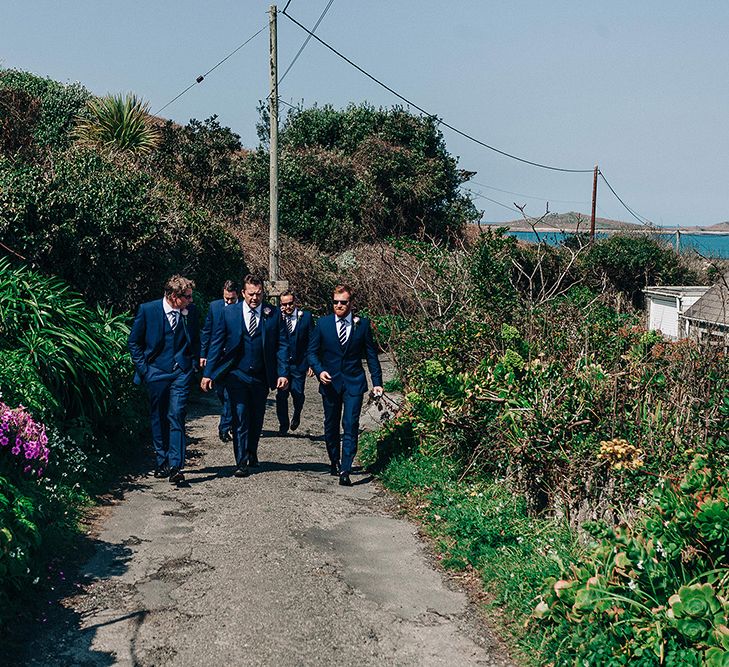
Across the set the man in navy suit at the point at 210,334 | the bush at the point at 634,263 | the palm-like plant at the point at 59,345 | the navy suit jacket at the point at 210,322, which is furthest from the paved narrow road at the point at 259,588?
the bush at the point at 634,263

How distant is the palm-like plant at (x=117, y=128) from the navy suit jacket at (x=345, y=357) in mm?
13845

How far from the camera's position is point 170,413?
28.7 feet

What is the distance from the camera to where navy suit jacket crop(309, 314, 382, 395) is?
30.2ft

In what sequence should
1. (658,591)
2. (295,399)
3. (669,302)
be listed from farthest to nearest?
(669,302)
(295,399)
(658,591)

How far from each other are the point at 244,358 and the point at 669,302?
22.0m

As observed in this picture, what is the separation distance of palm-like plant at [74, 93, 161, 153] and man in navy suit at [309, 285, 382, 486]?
13.8m

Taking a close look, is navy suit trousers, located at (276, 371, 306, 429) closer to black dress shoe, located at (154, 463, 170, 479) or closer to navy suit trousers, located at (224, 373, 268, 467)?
navy suit trousers, located at (224, 373, 268, 467)

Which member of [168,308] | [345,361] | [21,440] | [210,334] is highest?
[168,308]

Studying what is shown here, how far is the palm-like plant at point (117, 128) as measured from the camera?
2177cm

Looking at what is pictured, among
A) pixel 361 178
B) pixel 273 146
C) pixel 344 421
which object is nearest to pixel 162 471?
pixel 344 421

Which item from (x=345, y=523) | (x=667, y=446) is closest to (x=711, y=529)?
(x=667, y=446)

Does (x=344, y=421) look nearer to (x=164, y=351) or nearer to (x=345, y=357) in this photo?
(x=345, y=357)

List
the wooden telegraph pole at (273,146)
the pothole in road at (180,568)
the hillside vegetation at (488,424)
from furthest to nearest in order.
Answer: the wooden telegraph pole at (273,146)
the pothole in road at (180,568)
the hillside vegetation at (488,424)

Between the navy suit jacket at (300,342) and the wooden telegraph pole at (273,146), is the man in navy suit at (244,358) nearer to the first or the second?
the navy suit jacket at (300,342)
